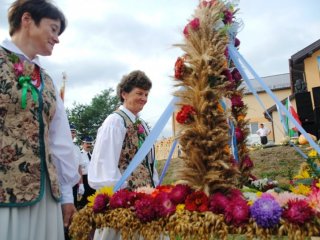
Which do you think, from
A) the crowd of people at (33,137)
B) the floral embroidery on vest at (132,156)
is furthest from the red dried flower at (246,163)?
the crowd of people at (33,137)

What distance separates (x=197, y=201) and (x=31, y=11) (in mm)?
1385

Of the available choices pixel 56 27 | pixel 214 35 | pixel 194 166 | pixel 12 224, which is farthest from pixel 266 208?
pixel 56 27

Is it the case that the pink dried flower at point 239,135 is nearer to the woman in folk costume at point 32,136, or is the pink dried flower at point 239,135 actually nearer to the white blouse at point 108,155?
the white blouse at point 108,155

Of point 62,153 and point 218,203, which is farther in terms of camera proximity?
point 62,153

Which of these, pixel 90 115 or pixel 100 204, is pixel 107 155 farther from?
pixel 90 115

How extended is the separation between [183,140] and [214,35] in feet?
2.18

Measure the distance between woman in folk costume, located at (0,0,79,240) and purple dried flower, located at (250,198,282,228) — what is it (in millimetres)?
1009

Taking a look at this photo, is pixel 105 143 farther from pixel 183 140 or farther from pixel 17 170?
pixel 17 170

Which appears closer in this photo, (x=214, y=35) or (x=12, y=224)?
(x=12, y=224)

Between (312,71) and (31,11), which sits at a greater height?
(312,71)

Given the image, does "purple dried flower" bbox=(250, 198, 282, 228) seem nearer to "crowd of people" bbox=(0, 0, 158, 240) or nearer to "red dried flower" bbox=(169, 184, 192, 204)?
"red dried flower" bbox=(169, 184, 192, 204)

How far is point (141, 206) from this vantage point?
6.61ft

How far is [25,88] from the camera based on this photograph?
1864mm

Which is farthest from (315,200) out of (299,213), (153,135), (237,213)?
(153,135)
